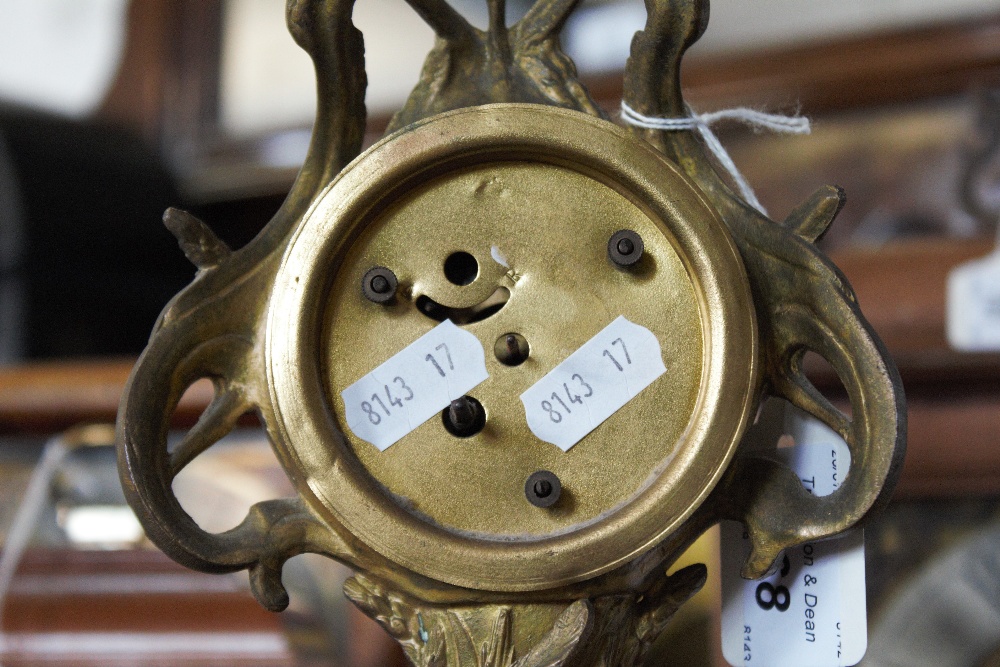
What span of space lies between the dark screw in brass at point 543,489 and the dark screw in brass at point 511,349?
59mm

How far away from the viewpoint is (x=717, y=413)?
47 centimetres

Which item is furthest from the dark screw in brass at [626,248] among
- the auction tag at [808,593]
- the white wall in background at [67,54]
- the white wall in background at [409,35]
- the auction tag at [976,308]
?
the white wall in background at [67,54]

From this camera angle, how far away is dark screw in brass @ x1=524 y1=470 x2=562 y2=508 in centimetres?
47

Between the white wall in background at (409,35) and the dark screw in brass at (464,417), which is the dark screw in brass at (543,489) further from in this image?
the white wall in background at (409,35)

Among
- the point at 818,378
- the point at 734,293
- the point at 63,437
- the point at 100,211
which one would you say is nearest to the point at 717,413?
the point at 734,293

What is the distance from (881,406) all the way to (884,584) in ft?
0.99

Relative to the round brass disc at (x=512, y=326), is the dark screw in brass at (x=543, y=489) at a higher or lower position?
lower

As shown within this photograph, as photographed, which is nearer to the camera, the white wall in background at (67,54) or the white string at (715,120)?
the white string at (715,120)

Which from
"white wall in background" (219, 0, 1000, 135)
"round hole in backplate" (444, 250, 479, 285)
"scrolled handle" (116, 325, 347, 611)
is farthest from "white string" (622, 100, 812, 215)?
"white wall in background" (219, 0, 1000, 135)

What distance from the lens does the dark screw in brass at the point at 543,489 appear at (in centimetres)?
47

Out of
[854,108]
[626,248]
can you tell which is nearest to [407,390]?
[626,248]

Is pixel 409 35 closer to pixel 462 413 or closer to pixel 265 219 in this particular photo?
pixel 265 219

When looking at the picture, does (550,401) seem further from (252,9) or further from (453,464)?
(252,9)

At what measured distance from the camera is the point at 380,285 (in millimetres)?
490
